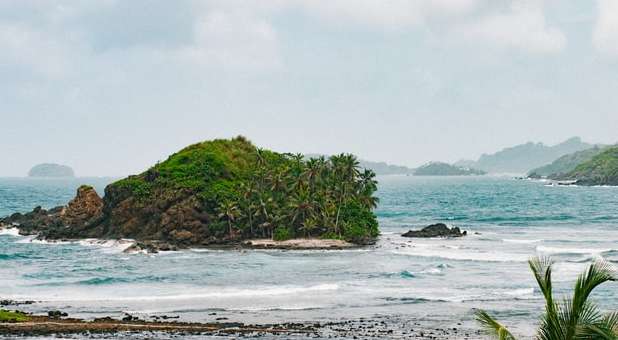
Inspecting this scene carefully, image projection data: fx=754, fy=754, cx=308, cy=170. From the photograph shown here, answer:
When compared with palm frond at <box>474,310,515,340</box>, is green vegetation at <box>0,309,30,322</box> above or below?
below

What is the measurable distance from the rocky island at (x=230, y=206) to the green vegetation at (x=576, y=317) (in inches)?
3462

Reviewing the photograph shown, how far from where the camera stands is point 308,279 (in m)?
76.4

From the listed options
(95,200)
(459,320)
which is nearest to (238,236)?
(95,200)

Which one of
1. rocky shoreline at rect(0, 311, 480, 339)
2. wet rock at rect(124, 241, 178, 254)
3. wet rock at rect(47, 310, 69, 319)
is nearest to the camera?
rocky shoreline at rect(0, 311, 480, 339)

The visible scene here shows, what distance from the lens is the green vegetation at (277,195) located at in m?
110

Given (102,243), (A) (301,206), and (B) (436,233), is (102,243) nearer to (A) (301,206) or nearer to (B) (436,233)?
(A) (301,206)

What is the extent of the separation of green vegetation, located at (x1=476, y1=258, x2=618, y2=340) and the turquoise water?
36.9m

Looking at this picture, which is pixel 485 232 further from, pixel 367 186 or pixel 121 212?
pixel 121 212

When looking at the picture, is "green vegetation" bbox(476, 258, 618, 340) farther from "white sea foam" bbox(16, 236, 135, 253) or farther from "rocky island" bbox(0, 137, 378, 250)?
"white sea foam" bbox(16, 236, 135, 253)

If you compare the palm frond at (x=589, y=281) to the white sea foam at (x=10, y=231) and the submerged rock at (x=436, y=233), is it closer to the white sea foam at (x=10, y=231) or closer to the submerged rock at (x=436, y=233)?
the submerged rock at (x=436, y=233)

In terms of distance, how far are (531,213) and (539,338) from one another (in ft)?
527

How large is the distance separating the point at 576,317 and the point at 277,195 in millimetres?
96408

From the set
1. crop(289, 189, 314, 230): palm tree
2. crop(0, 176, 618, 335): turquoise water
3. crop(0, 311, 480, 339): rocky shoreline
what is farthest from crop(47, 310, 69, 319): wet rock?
crop(289, 189, 314, 230): palm tree

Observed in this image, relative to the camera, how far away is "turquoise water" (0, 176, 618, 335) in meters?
60.9
